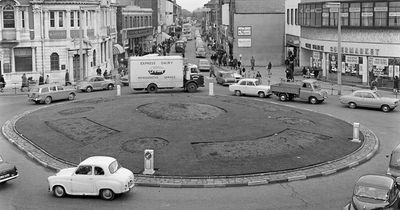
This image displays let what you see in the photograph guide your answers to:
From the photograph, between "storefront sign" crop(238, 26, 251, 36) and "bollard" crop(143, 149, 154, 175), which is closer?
"bollard" crop(143, 149, 154, 175)

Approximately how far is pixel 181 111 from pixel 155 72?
1534 centimetres

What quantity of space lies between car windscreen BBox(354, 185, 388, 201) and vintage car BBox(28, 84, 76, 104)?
29.4 meters

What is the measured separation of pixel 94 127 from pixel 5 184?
28.8 feet

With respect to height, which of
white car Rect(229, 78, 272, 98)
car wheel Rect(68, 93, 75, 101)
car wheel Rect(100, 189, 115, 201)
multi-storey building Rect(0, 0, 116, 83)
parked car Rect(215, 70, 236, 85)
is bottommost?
car wheel Rect(100, 189, 115, 201)

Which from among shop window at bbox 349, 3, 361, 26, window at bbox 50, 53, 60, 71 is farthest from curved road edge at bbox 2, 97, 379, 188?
window at bbox 50, 53, 60, 71

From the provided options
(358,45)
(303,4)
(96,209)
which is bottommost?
(96,209)

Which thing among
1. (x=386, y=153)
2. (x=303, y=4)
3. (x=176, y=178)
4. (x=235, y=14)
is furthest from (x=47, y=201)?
(x=235, y=14)

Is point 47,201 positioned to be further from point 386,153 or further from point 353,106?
point 353,106

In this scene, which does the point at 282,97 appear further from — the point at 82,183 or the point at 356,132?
the point at 82,183

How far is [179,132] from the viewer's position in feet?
87.9

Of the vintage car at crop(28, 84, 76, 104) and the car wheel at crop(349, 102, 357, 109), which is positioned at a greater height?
the vintage car at crop(28, 84, 76, 104)

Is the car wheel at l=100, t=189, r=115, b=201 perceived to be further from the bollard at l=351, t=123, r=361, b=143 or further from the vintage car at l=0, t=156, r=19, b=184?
the bollard at l=351, t=123, r=361, b=143

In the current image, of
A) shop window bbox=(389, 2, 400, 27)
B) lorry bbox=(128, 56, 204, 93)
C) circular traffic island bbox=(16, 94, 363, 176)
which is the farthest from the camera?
shop window bbox=(389, 2, 400, 27)

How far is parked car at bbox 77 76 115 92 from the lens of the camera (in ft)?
159
